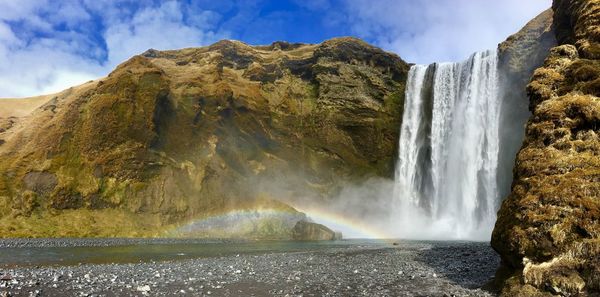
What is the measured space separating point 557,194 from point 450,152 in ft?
160

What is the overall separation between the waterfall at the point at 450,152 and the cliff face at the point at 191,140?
5.02 metres

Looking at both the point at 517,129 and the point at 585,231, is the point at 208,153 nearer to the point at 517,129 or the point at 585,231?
the point at 517,129

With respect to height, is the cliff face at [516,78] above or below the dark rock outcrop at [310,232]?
above

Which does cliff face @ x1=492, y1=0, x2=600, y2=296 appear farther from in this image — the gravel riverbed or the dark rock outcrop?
the dark rock outcrop

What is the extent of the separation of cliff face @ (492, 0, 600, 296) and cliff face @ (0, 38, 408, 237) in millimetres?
48872

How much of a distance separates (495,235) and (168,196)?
5383 centimetres

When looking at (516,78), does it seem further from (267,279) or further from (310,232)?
(267,279)

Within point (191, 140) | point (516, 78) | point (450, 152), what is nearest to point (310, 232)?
point (450, 152)

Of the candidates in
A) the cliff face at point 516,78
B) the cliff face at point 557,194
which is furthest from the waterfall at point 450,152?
the cliff face at point 557,194

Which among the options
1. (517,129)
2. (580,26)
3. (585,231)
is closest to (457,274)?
(585,231)

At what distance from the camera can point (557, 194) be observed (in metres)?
13.9

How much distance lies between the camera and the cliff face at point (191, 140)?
189ft

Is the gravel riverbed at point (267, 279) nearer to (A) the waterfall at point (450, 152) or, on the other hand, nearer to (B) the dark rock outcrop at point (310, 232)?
(B) the dark rock outcrop at point (310, 232)

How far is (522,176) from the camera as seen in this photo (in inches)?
635
